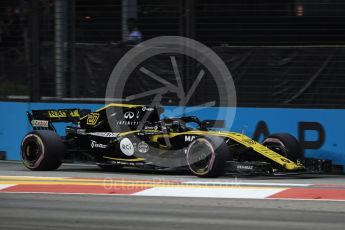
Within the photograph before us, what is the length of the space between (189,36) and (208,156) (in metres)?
3.52

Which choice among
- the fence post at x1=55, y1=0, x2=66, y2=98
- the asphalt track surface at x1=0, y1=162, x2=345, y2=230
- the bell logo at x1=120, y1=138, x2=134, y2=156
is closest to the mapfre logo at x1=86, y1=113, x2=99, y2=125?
the bell logo at x1=120, y1=138, x2=134, y2=156

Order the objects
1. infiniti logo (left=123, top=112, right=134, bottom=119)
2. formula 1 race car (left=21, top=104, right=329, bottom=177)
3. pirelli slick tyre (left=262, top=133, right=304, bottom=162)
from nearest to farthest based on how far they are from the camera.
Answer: formula 1 race car (left=21, top=104, right=329, bottom=177)
pirelli slick tyre (left=262, top=133, right=304, bottom=162)
infiniti logo (left=123, top=112, right=134, bottom=119)

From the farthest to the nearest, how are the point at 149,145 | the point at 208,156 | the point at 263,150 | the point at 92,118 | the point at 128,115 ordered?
the point at 92,118, the point at 128,115, the point at 149,145, the point at 263,150, the point at 208,156

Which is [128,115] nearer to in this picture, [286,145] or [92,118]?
[92,118]

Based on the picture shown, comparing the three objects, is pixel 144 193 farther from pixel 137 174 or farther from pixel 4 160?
pixel 4 160

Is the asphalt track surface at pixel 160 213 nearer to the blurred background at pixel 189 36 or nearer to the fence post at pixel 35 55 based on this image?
the blurred background at pixel 189 36

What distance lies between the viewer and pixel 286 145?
11477 millimetres

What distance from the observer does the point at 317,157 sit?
1220 cm

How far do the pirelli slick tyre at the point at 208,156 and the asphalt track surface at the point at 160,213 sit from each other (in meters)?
1.75

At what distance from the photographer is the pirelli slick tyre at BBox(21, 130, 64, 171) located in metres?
11.7

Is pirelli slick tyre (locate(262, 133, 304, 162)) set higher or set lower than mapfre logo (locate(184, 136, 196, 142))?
lower

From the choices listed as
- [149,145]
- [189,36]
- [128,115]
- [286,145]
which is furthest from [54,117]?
[286,145]

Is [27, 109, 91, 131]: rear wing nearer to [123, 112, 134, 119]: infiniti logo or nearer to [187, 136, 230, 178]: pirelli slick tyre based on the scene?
[123, 112, 134, 119]: infiniti logo

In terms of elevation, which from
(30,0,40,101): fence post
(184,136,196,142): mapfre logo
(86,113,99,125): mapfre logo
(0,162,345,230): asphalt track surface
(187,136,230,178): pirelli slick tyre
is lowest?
(0,162,345,230): asphalt track surface
